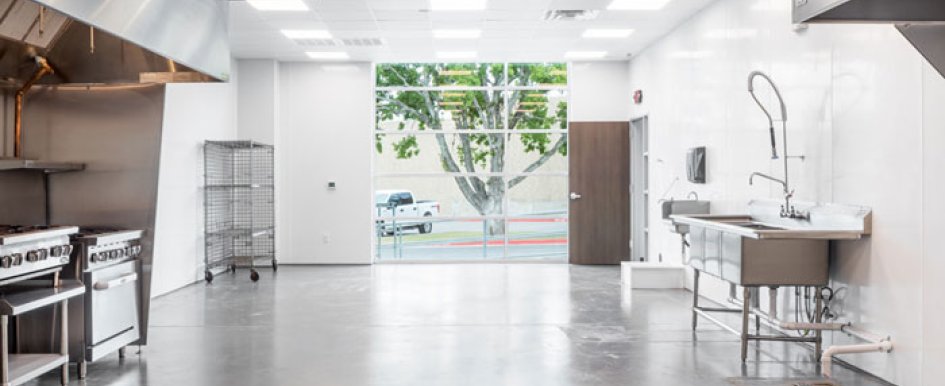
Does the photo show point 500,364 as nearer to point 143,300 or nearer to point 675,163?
point 143,300

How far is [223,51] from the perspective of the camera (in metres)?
5.01

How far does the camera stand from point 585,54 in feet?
34.1

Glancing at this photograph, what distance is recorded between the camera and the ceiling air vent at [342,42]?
30.7 ft

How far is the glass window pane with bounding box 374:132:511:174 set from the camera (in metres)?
11.2

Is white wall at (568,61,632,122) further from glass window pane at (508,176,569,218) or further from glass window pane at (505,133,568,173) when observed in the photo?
glass window pane at (508,176,569,218)

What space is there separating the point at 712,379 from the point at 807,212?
5.09 feet

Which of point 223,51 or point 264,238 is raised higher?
point 223,51

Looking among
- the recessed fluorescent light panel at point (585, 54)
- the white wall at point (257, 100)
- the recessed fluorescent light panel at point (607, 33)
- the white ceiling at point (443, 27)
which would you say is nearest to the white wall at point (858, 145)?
the white ceiling at point (443, 27)

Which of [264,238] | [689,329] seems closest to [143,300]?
[689,329]

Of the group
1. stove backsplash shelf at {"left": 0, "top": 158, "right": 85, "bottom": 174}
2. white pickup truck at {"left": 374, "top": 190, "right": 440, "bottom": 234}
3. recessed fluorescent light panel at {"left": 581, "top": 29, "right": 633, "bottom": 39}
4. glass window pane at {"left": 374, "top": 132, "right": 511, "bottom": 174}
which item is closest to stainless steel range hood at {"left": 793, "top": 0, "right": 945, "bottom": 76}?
stove backsplash shelf at {"left": 0, "top": 158, "right": 85, "bottom": 174}

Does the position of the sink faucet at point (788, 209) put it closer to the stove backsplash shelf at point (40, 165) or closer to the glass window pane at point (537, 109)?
the stove backsplash shelf at point (40, 165)

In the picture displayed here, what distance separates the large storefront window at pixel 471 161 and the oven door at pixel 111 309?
6360 mm

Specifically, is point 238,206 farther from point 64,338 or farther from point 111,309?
point 64,338

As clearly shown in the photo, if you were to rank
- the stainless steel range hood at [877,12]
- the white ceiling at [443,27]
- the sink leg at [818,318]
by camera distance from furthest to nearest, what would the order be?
the white ceiling at [443,27]
the sink leg at [818,318]
the stainless steel range hood at [877,12]
